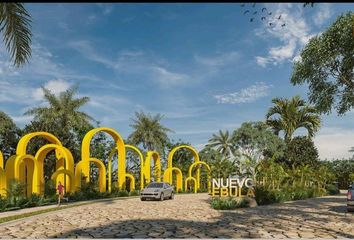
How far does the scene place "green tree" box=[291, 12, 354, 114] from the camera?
27.1 m

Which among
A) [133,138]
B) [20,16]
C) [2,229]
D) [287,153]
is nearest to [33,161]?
[2,229]

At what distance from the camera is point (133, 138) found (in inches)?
2203

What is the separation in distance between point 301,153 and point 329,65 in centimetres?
2705

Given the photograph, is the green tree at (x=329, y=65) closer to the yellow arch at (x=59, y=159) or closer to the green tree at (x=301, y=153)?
the yellow arch at (x=59, y=159)

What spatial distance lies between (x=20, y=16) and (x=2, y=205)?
1160cm

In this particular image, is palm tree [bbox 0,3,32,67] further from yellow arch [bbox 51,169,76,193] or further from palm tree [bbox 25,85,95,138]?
palm tree [bbox 25,85,95,138]

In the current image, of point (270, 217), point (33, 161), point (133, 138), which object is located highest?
point (133, 138)

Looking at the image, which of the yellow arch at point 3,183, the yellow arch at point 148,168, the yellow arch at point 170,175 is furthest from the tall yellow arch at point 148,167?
the yellow arch at point 3,183

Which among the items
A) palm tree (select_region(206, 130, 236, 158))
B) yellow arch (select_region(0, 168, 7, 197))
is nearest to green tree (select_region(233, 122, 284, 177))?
palm tree (select_region(206, 130, 236, 158))

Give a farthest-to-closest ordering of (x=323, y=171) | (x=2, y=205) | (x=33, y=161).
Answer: (x=323, y=171) → (x=33, y=161) → (x=2, y=205)

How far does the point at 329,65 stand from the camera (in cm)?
2858

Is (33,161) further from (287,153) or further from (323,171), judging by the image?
(287,153)

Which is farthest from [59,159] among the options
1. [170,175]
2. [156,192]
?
[170,175]

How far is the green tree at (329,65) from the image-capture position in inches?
1067
